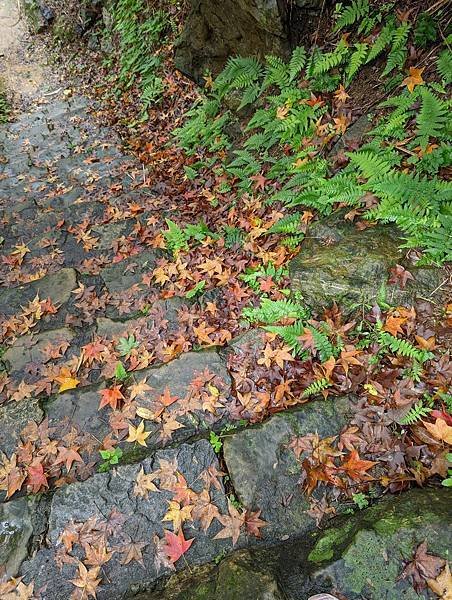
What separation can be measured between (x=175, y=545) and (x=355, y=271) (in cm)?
242

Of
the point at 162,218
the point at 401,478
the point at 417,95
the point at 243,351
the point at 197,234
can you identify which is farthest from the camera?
the point at 162,218

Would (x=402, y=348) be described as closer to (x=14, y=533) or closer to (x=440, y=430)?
(x=440, y=430)

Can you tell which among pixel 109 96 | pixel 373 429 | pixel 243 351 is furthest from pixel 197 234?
pixel 109 96

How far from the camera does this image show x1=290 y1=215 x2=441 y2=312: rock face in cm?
339

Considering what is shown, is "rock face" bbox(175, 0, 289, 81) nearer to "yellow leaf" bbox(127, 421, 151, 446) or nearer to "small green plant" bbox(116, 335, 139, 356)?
"small green plant" bbox(116, 335, 139, 356)

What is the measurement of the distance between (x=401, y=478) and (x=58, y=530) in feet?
7.20

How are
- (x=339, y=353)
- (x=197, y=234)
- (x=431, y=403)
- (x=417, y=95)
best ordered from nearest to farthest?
1. (x=431, y=403)
2. (x=339, y=353)
3. (x=417, y=95)
4. (x=197, y=234)

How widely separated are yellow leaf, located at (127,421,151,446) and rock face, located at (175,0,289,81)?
5250 millimetres

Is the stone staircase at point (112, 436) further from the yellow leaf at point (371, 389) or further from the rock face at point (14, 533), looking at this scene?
the yellow leaf at point (371, 389)

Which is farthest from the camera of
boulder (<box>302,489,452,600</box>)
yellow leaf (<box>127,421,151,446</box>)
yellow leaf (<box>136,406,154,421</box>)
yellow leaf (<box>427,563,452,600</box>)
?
yellow leaf (<box>136,406,154,421</box>)

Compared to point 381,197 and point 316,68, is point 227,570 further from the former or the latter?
point 316,68

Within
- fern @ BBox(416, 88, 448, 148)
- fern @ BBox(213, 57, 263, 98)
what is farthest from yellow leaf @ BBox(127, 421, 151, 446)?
fern @ BBox(213, 57, 263, 98)

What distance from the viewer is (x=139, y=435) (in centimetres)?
323

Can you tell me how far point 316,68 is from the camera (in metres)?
5.22
